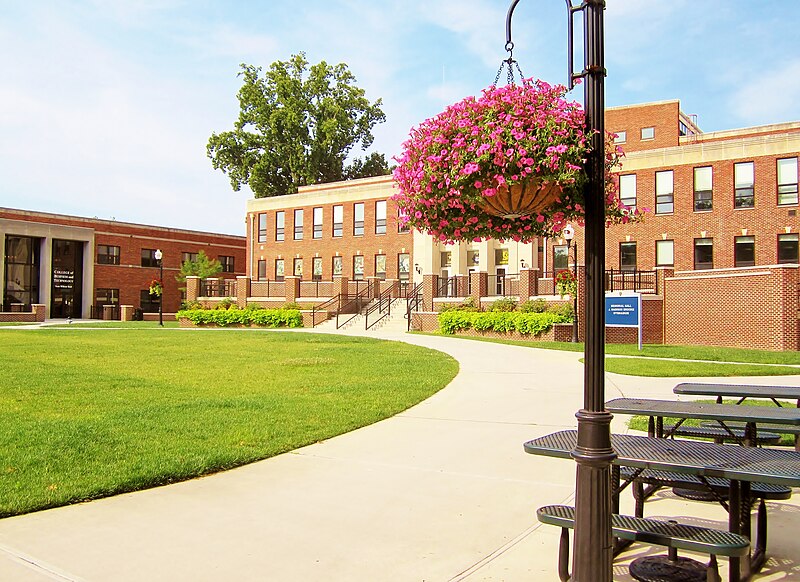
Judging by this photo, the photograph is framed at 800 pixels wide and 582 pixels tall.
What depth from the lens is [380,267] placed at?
1868 inches

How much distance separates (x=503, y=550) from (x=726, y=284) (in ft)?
72.9

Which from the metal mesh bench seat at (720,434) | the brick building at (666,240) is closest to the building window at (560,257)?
the brick building at (666,240)

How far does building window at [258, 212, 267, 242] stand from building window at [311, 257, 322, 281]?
17.1 feet

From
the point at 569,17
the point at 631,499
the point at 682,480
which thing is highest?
the point at 569,17

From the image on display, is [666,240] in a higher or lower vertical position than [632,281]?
higher

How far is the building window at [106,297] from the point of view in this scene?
58.9 metres

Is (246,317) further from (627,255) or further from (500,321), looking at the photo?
(627,255)

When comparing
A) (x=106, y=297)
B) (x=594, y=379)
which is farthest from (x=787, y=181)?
(x=106, y=297)

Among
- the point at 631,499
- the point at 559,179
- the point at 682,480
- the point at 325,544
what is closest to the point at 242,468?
the point at 325,544

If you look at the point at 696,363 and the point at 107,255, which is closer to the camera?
the point at 696,363

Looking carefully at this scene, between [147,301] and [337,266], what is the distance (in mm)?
22126

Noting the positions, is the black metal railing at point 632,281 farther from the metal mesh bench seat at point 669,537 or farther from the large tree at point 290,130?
the large tree at point 290,130

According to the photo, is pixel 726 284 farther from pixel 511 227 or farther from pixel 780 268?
pixel 511 227

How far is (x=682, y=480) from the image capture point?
15.0 feet
